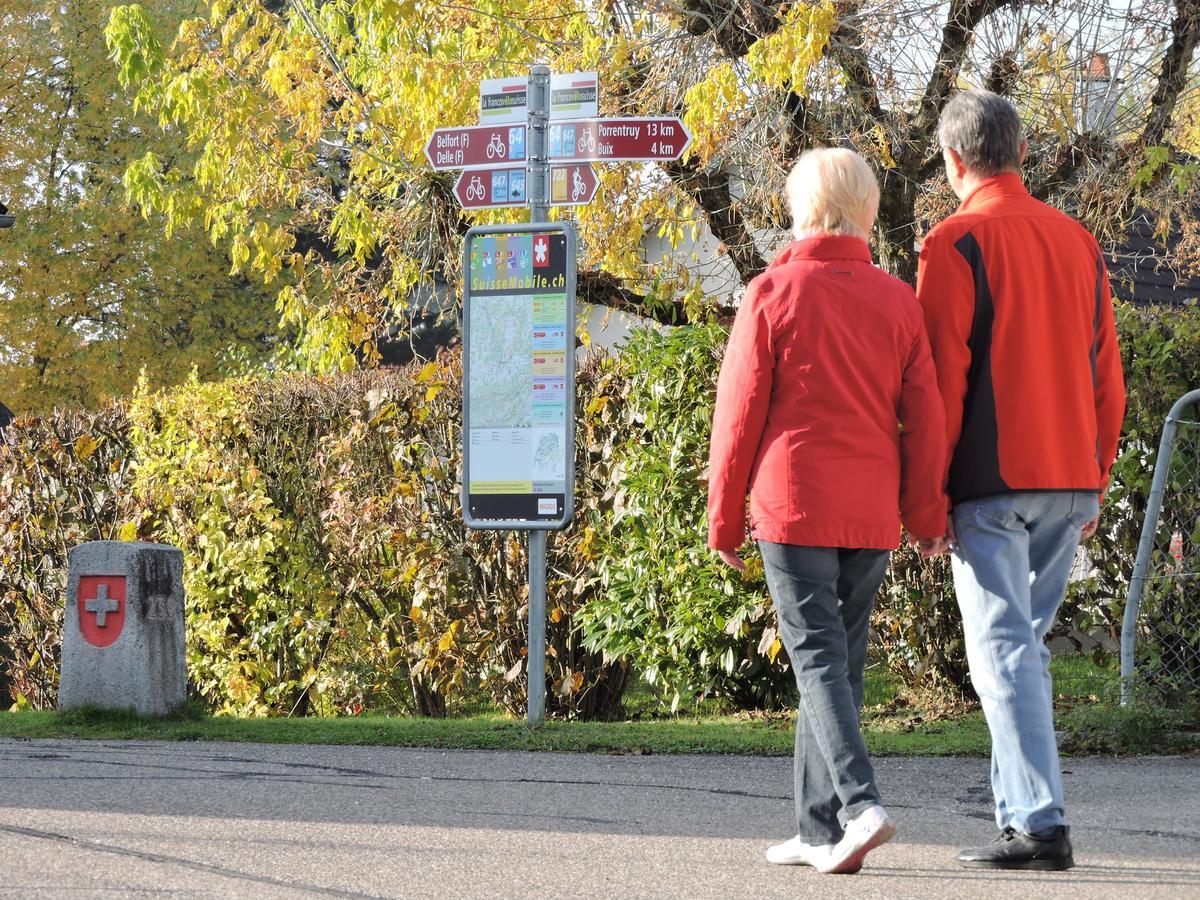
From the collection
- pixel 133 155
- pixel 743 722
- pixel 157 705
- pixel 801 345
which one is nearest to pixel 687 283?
pixel 743 722

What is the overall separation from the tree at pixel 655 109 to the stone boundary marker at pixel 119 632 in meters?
3.14

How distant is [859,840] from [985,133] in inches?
75.5

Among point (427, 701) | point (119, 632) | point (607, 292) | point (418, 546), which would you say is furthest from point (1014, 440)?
point (607, 292)

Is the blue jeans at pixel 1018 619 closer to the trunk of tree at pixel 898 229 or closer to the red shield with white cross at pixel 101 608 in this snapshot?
the trunk of tree at pixel 898 229

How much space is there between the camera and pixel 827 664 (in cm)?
397

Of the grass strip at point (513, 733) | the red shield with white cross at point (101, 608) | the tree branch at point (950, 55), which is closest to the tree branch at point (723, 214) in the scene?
the tree branch at point (950, 55)

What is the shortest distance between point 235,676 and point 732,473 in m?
6.26

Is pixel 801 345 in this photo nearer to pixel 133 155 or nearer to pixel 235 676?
pixel 235 676

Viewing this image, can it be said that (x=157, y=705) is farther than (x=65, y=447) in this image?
No

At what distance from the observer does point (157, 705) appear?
7695 millimetres

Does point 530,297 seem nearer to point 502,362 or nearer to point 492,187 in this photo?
point 502,362

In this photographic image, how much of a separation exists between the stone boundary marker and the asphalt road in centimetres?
115

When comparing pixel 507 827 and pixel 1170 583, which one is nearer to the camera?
pixel 507 827

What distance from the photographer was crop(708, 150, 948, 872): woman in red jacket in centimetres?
396
